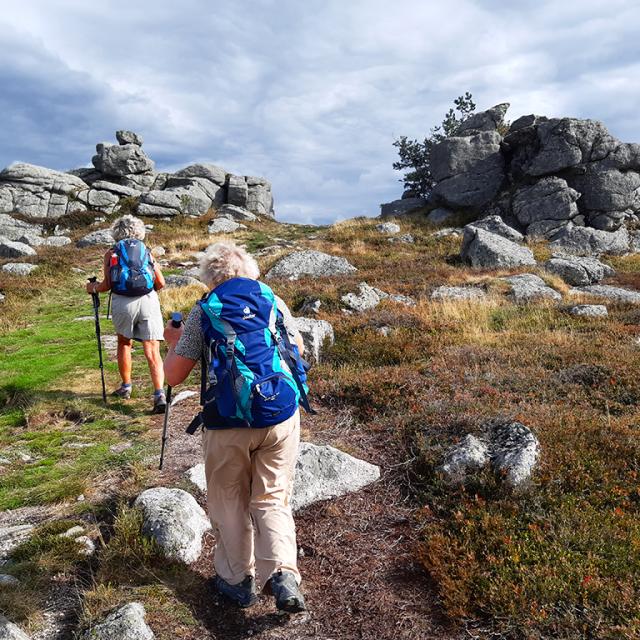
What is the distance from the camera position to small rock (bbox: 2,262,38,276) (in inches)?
805

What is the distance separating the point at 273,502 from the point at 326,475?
6.46ft

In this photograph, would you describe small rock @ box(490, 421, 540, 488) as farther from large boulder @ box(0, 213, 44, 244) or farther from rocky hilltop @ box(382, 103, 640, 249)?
large boulder @ box(0, 213, 44, 244)

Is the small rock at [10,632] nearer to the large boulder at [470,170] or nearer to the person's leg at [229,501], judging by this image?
the person's leg at [229,501]

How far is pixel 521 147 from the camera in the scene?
35656 mm

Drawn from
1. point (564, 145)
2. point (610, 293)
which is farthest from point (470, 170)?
point (610, 293)

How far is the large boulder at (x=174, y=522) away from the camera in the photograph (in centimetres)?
472

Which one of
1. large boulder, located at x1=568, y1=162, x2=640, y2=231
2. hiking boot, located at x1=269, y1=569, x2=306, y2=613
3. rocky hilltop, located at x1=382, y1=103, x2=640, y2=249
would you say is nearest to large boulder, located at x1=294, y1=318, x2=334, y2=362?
hiking boot, located at x1=269, y1=569, x2=306, y2=613

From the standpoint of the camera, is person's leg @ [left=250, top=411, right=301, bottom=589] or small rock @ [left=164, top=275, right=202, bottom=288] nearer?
person's leg @ [left=250, top=411, right=301, bottom=589]

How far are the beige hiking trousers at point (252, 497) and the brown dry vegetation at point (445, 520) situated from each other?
0.47 m

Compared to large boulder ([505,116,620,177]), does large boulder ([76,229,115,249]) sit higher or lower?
lower

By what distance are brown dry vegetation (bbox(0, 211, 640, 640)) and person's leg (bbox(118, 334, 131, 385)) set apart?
1.75 ft

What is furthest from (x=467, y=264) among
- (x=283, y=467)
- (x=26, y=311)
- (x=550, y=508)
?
(x=283, y=467)

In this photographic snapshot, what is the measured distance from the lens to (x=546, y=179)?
108 feet

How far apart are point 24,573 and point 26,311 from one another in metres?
13.6
